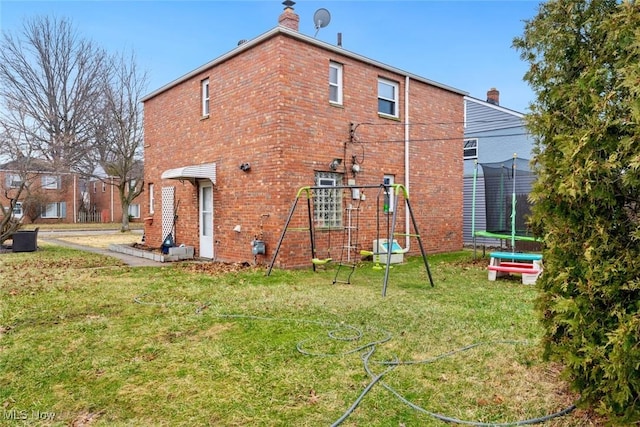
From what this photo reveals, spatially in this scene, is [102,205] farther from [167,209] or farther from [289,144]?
[289,144]

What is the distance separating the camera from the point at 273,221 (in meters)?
9.52

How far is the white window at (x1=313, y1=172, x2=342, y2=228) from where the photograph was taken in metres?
10.2

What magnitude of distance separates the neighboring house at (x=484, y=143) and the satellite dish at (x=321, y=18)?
807 cm

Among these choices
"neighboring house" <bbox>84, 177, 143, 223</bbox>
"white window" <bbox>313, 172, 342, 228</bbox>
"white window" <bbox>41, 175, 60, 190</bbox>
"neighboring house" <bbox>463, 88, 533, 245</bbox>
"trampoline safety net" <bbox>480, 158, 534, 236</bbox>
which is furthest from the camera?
"neighboring house" <bbox>84, 177, 143, 223</bbox>

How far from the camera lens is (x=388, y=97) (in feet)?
39.0

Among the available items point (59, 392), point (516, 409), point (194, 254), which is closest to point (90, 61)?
point (194, 254)

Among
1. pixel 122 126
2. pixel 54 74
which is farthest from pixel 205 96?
pixel 54 74

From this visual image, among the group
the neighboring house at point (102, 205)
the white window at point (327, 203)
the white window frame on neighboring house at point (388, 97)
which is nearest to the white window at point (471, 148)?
the white window frame on neighboring house at point (388, 97)

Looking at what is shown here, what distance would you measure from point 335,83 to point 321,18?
96.0 inches

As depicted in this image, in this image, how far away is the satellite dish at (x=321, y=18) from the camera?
38.4 feet

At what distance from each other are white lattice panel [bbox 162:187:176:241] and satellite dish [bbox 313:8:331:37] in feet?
20.9

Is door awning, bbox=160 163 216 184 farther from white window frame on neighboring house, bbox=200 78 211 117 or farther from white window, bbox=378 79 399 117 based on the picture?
white window, bbox=378 79 399 117

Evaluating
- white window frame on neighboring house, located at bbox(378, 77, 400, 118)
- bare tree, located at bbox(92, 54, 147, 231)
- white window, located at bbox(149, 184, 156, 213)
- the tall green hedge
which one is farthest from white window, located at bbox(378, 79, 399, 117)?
bare tree, located at bbox(92, 54, 147, 231)

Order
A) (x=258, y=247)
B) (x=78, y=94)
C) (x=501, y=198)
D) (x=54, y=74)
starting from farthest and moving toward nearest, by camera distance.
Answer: (x=78, y=94)
(x=54, y=74)
(x=501, y=198)
(x=258, y=247)
